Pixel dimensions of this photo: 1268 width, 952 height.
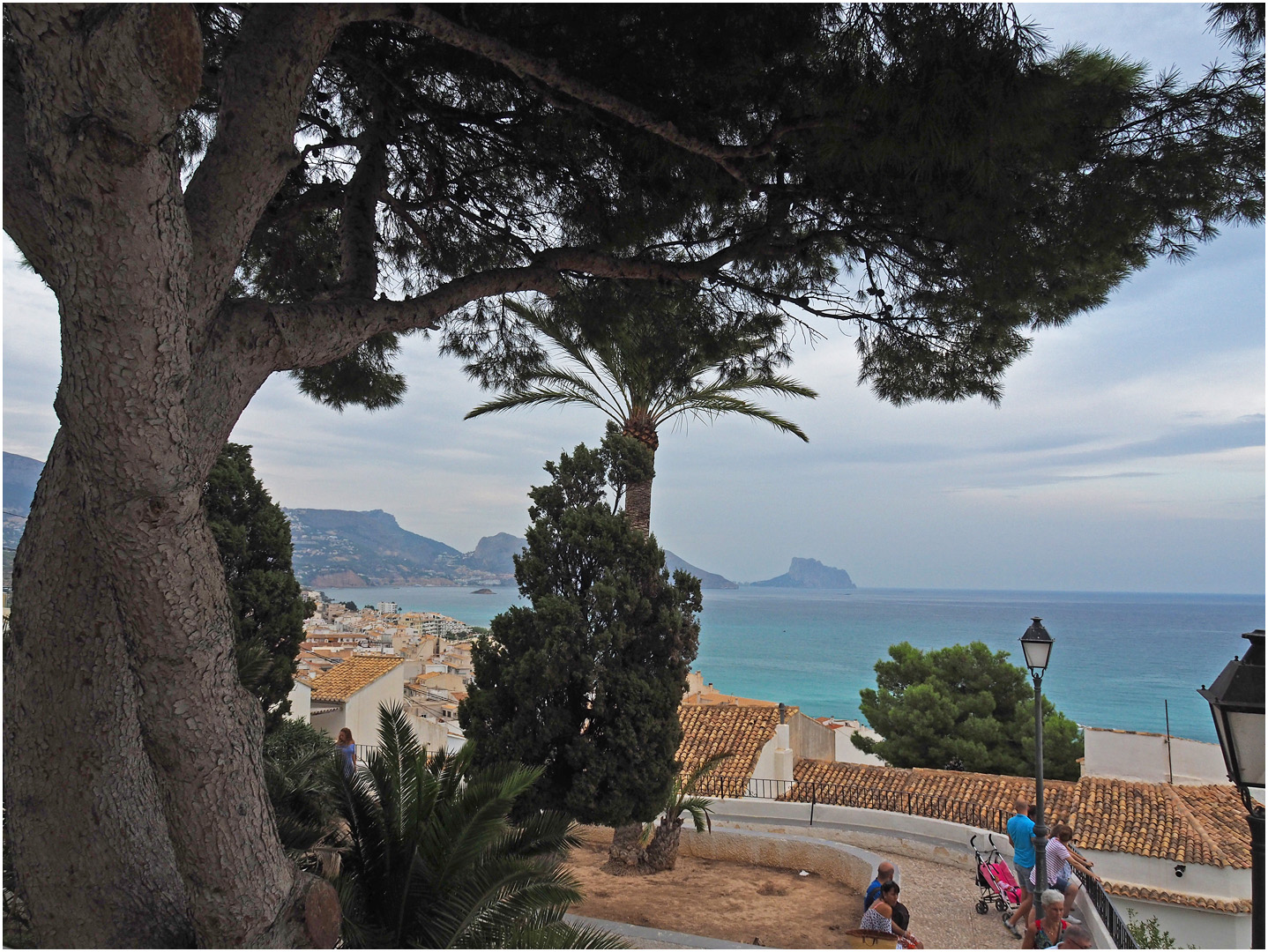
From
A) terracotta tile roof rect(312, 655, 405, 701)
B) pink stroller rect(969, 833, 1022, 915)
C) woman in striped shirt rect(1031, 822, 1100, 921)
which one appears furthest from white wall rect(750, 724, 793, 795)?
terracotta tile roof rect(312, 655, 405, 701)

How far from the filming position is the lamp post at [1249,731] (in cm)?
297

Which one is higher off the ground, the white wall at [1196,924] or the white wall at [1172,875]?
the white wall at [1172,875]

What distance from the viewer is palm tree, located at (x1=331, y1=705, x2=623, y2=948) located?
163 inches

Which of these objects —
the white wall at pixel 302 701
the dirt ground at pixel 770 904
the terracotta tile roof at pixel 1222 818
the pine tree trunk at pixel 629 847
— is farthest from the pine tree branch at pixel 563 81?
the white wall at pixel 302 701

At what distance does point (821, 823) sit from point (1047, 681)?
9460cm

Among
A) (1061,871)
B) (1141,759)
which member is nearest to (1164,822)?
(1141,759)

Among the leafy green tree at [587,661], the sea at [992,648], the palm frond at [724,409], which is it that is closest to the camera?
the leafy green tree at [587,661]

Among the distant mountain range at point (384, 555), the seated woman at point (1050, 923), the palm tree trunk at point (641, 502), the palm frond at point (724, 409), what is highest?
the distant mountain range at point (384, 555)

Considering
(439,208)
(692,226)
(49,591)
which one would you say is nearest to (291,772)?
(49,591)

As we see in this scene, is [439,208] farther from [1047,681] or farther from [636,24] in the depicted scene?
[1047,681]

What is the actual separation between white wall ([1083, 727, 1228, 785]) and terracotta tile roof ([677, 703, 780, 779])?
7.86 metres

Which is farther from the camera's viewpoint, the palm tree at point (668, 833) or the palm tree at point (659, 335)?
the palm tree at point (668, 833)

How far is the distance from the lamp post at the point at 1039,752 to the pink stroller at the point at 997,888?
5.32 ft

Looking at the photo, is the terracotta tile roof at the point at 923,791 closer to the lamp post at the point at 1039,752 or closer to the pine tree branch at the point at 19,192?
the lamp post at the point at 1039,752
